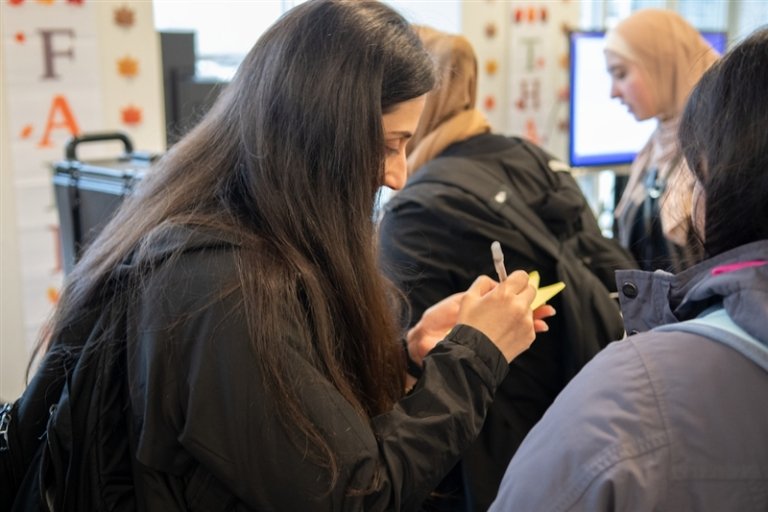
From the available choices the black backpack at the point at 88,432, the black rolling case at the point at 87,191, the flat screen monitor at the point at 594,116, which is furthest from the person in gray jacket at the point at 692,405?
the flat screen monitor at the point at 594,116

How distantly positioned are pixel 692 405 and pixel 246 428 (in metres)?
0.45

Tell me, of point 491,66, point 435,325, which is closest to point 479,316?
point 435,325

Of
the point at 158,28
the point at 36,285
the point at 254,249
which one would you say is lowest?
the point at 36,285

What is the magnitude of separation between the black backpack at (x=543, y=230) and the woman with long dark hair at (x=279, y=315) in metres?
0.45

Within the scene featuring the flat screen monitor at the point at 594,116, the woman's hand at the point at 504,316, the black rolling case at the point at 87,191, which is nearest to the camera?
the woman's hand at the point at 504,316

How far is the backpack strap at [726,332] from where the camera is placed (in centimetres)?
70

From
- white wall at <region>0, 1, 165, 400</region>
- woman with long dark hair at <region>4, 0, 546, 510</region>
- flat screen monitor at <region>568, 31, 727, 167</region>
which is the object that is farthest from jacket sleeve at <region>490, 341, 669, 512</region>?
flat screen monitor at <region>568, 31, 727, 167</region>

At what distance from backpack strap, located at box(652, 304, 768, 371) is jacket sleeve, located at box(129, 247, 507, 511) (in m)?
0.37

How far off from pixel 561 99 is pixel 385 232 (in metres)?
2.89

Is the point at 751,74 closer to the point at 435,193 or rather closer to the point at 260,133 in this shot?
the point at 260,133

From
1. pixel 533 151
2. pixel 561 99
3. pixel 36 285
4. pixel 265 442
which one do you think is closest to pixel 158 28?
pixel 36 285

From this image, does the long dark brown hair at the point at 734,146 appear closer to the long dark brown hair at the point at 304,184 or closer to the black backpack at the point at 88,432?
the long dark brown hair at the point at 304,184

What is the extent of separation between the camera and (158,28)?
2.98 m

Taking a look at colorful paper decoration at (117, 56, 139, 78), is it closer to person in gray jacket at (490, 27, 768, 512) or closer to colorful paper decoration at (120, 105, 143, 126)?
colorful paper decoration at (120, 105, 143, 126)
